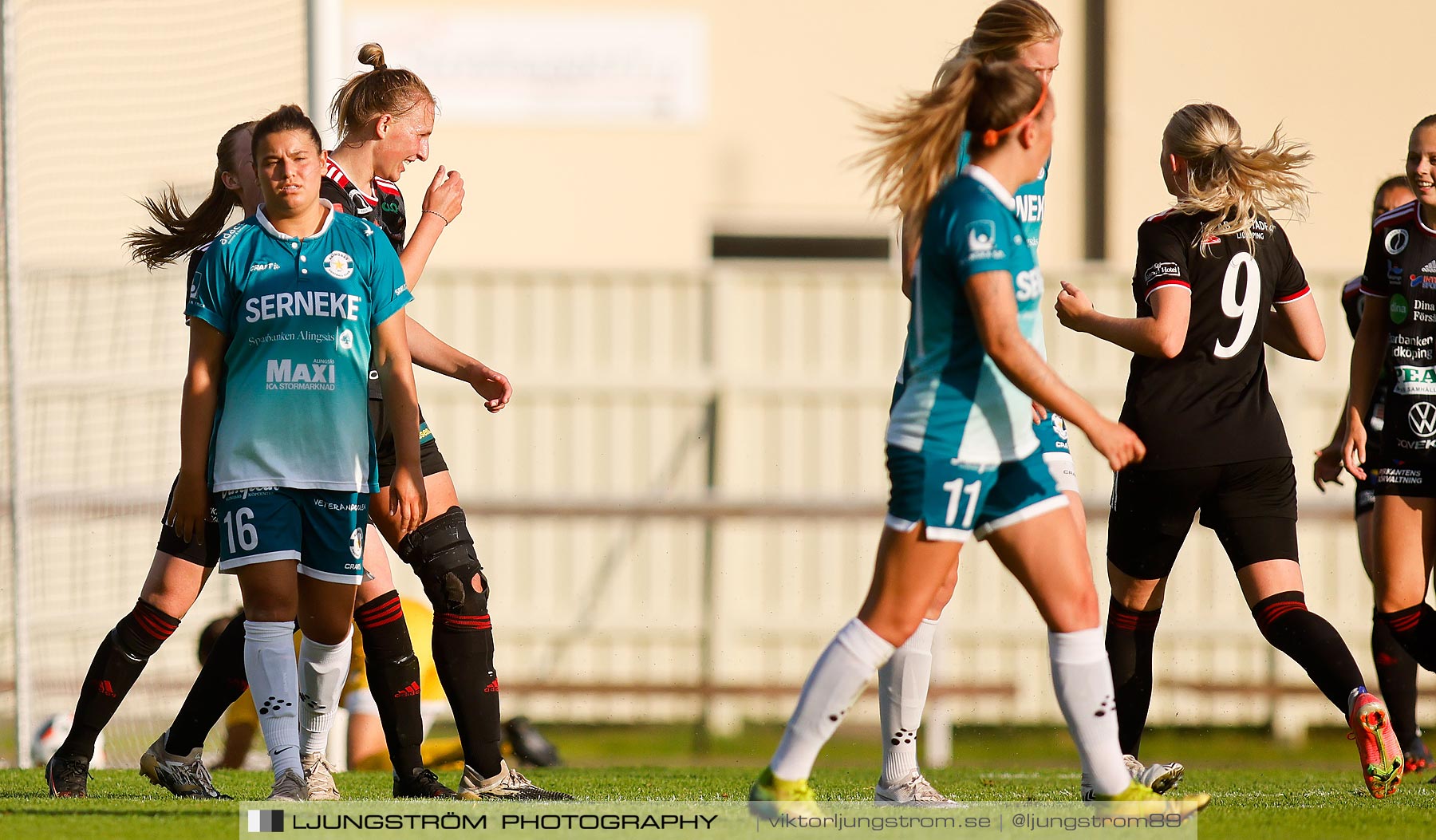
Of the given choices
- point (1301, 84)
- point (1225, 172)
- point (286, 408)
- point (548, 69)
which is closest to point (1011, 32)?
point (1225, 172)

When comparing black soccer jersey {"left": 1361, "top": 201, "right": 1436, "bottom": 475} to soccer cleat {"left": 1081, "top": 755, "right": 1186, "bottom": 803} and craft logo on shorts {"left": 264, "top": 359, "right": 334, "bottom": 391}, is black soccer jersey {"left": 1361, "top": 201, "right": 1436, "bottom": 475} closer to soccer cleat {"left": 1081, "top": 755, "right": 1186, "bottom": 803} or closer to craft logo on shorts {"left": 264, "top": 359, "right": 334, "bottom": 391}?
soccer cleat {"left": 1081, "top": 755, "right": 1186, "bottom": 803}

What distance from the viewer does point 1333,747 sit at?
9.80 meters

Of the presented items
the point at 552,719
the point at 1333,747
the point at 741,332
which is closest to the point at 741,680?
the point at 552,719

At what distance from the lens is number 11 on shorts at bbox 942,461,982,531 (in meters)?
3.50

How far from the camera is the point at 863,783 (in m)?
5.97

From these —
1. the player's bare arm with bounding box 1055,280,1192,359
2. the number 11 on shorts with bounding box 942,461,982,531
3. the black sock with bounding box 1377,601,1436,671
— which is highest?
the player's bare arm with bounding box 1055,280,1192,359

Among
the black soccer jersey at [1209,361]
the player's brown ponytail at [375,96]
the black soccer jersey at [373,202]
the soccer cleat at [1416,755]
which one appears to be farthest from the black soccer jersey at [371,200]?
the soccer cleat at [1416,755]

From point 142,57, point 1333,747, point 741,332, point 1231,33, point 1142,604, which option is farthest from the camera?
point 1231,33

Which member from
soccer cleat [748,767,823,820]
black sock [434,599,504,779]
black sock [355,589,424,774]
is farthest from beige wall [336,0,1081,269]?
soccer cleat [748,767,823,820]

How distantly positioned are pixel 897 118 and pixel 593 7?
8.55m

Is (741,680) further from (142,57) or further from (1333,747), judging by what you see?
(142,57)

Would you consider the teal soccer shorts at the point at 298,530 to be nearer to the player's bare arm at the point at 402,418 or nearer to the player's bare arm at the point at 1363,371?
the player's bare arm at the point at 402,418

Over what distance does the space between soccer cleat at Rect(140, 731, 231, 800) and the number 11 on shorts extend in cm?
246

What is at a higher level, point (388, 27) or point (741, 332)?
point (388, 27)
